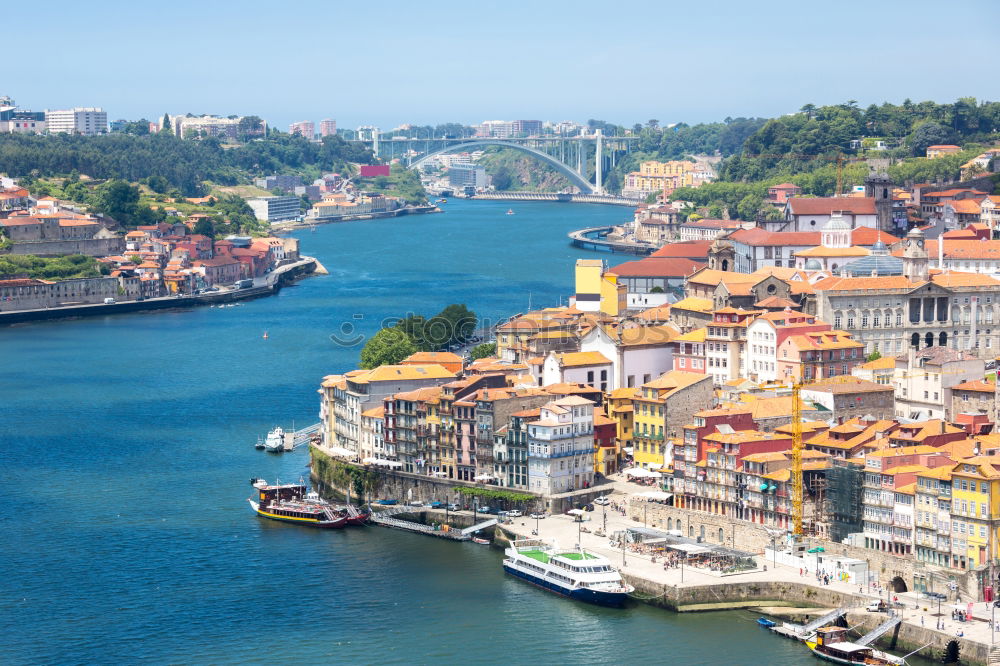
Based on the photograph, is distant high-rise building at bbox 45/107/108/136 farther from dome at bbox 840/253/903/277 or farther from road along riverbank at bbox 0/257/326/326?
dome at bbox 840/253/903/277

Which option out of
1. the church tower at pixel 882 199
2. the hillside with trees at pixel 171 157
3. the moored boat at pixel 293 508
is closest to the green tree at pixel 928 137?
the church tower at pixel 882 199

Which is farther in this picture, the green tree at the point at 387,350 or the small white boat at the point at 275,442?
the green tree at the point at 387,350

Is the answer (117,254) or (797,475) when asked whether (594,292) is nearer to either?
(797,475)

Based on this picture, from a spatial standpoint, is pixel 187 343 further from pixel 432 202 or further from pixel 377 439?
pixel 432 202

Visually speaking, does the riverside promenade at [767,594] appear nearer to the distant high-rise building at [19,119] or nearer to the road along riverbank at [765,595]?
the road along riverbank at [765,595]

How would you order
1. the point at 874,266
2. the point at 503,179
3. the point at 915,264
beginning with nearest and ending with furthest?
the point at 915,264, the point at 874,266, the point at 503,179

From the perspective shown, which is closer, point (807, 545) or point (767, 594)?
point (767, 594)

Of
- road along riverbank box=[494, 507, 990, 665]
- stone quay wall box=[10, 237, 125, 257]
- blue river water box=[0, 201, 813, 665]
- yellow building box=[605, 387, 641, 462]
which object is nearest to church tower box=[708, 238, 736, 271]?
blue river water box=[0, 201, 813, 665]

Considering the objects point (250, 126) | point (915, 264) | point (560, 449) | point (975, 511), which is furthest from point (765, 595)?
point (250, 126)
